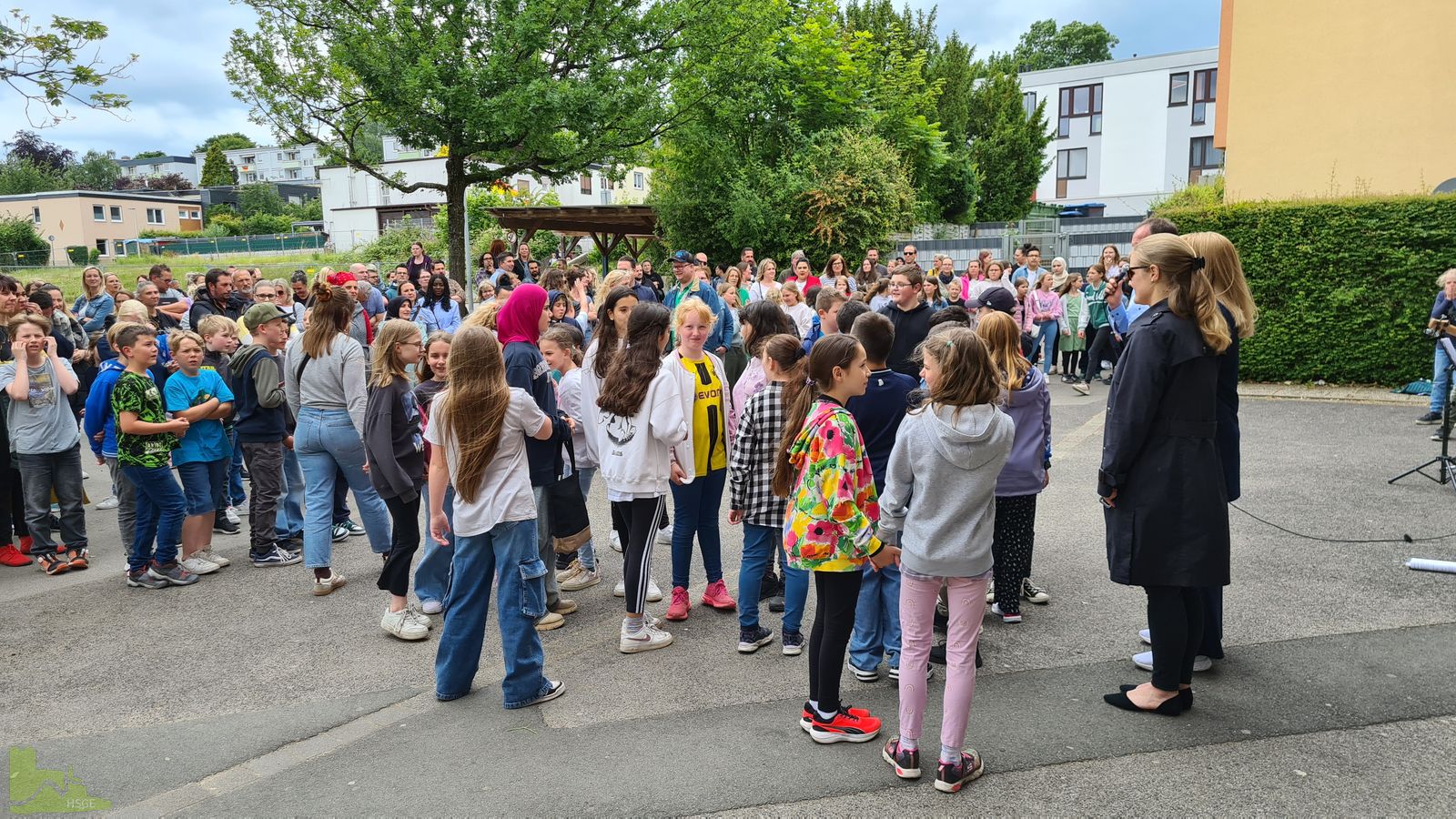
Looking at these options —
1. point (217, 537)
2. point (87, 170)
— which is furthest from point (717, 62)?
point (87, 170)

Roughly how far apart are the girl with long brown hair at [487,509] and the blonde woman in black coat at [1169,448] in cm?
264

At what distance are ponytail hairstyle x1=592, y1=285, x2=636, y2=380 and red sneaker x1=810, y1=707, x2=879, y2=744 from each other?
8.33 ft

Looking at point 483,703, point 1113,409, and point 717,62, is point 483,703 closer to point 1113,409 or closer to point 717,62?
point 1113,409

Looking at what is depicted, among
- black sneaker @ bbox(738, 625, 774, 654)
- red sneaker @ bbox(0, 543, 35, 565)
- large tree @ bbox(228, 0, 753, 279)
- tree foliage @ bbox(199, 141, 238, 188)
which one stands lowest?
red sneaker @ bbox(0, 543, 35, 565)

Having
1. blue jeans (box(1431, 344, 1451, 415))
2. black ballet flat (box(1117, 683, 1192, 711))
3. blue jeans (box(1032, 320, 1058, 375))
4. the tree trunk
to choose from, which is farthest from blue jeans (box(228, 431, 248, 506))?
the tree trunk

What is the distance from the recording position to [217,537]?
7.65 meters

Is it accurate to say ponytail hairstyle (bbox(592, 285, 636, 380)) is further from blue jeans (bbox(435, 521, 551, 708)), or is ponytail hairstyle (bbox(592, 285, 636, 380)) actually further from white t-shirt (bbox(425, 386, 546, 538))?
blue jeans (bbox(435, 521, 551, 708))

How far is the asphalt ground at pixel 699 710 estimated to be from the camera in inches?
143

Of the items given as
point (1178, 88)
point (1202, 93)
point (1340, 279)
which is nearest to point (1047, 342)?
point (1340, 279)

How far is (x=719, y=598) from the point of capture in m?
5.65

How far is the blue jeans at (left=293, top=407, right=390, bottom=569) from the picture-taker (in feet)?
20.0

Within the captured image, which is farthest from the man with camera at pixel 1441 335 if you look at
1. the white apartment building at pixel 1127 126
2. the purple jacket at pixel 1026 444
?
the white apartment building at pixel 1127 126

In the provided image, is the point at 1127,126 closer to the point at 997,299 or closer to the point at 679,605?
the point at 997,299

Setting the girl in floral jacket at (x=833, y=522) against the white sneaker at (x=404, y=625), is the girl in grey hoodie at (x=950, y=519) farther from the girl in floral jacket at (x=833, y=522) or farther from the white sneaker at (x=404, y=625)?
the white sneaker at (x=404, y=625)
